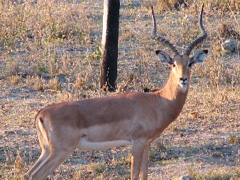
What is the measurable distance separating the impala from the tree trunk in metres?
3.24

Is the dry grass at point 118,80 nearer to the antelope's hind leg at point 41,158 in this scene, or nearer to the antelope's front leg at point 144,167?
the antelope's front leg at point 144,167

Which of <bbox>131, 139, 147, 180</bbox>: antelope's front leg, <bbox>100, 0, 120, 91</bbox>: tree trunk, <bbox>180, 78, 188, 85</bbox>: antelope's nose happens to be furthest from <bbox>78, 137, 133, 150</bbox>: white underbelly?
<bbox>100, 0, 120, 91</bbox>: tree trunk

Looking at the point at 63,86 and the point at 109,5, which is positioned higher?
the point at 109,5

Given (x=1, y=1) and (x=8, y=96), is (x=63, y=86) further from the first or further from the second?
(x=1, y=1)

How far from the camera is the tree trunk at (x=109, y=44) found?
35.4 ft

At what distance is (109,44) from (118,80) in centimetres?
88

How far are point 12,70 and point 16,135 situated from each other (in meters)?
2.88

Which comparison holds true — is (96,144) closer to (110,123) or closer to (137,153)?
(110,123)

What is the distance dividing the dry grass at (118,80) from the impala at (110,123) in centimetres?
64

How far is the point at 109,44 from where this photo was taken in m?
11.0

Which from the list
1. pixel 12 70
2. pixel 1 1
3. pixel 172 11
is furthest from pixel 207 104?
pixel 1 1

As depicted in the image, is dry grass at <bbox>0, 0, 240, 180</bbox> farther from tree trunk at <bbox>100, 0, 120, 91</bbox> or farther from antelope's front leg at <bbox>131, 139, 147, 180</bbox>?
antelope's front leg at <bbox>131, 139, 147, 180</bbox>

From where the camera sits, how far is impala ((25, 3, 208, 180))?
23.9 feet

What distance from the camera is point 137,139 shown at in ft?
24.5
